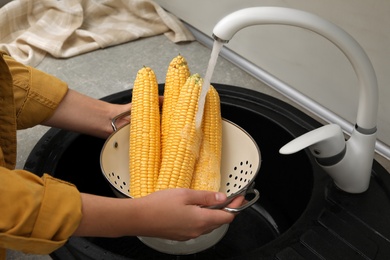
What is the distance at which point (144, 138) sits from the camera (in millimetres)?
798

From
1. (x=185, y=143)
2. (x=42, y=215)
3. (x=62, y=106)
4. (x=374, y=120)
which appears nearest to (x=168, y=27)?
(x=62, y=106)

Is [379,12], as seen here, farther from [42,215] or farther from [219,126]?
[42,215]

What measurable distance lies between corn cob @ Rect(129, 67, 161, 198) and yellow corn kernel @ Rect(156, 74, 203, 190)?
23 mm

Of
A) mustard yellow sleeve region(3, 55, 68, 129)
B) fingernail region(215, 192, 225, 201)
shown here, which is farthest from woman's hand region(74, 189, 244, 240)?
mustard yellow sleeve region(3, 55, 68, 129)

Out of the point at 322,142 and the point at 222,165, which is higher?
the point at 322,142

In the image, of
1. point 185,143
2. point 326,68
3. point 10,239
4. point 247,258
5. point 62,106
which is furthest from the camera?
point 326,68

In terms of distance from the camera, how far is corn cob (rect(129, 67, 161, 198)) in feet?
2.52

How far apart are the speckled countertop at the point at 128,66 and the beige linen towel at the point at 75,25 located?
0.03 metres

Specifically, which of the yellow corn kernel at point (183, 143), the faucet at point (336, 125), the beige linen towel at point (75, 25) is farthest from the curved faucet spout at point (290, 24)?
the beige linen towel at point (75, 25)

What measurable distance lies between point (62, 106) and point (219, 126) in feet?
1.00

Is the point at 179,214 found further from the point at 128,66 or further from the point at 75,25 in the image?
the point at 75,25

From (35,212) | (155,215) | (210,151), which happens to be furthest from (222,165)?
(35,212)

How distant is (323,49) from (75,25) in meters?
0.74

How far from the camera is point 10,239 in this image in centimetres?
52
